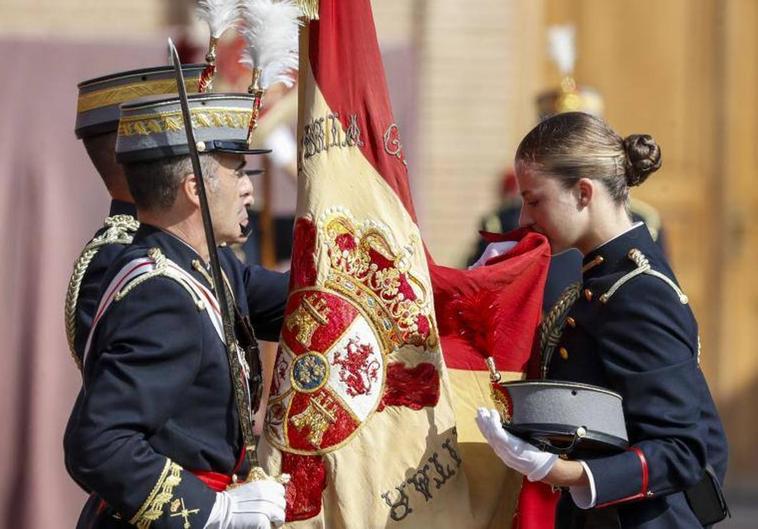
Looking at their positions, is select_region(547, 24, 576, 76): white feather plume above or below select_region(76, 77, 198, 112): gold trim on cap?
above

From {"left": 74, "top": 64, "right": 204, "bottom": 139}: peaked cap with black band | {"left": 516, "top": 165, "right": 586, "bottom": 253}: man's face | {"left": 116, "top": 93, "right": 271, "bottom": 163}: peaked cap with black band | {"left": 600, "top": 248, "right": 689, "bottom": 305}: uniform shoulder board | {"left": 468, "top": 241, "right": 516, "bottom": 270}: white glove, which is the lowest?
{"left": 600, "top": 248, "right": 689, "bottom": 305}: uniform shoulder board

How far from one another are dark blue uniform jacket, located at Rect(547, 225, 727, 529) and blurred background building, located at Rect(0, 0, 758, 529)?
3376mm

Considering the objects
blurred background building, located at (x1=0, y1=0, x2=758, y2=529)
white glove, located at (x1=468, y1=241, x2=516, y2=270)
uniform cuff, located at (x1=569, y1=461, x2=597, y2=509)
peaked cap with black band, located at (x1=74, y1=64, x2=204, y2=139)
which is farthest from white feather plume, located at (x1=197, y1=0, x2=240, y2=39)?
blurred background building, located at (x1=0, y1=0, x2=758, y2=529)

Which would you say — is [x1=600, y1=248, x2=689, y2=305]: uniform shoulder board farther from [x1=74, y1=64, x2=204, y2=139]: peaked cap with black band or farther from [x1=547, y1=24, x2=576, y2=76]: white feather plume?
[x1=547, y1=24, x2=576, y2=76]: white feather plume

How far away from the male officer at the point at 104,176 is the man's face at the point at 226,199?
1.38 ft

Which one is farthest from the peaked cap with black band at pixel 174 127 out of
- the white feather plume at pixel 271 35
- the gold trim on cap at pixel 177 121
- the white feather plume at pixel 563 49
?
the white feather plume at pixel 563 49

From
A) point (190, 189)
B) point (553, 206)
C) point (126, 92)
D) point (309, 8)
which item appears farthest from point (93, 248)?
point (553, 206)

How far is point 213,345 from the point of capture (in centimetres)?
327

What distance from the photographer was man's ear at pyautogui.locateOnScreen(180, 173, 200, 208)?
131 inches

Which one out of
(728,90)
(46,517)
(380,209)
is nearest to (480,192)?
(728,90)

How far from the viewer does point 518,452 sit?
3.25 m

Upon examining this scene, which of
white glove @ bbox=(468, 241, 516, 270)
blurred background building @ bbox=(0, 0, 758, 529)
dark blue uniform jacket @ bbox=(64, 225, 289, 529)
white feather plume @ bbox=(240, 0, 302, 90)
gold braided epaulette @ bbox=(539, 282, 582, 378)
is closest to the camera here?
dark blue uniform jacket @ bbox=(64, 225, 289, 529)

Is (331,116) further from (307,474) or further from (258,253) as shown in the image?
(258,253)

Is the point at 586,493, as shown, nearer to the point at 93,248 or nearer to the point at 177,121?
the point at 177,121
